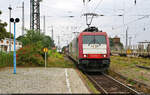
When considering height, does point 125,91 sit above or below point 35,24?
below

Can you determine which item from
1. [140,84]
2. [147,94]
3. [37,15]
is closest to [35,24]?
[37,15]

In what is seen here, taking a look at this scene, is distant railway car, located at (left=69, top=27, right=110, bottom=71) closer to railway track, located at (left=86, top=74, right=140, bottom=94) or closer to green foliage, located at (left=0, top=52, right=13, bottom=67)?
railway track, located at (left=86, top=74, right=140, bottom=94)

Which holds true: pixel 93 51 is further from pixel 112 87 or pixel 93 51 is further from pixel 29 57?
pixel 29 57

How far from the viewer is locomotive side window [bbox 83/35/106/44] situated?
588 inches

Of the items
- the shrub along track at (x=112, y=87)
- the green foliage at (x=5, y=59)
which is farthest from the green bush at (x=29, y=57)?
the shrub along track at (x=112, y=87)

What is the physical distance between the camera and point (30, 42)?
22.1 m

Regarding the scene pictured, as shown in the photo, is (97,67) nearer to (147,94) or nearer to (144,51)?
(147,94)

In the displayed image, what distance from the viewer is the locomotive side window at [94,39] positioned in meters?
14.9

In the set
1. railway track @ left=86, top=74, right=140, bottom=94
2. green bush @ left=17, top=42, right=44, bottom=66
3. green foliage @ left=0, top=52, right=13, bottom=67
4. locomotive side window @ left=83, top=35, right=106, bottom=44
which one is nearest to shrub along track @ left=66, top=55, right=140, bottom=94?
railway track @ left=86, top=74, right=140, bottom=94

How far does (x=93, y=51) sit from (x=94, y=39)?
101 cm

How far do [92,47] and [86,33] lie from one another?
1.23 m

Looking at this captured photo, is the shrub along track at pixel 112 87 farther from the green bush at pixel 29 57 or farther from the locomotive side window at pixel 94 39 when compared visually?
the green bush at pixel 29 57

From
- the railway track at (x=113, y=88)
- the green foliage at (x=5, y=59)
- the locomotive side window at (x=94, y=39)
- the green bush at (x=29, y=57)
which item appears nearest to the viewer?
the railway track at (x=113, y=88)

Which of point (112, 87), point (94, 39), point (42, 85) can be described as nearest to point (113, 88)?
point (112, 87)
